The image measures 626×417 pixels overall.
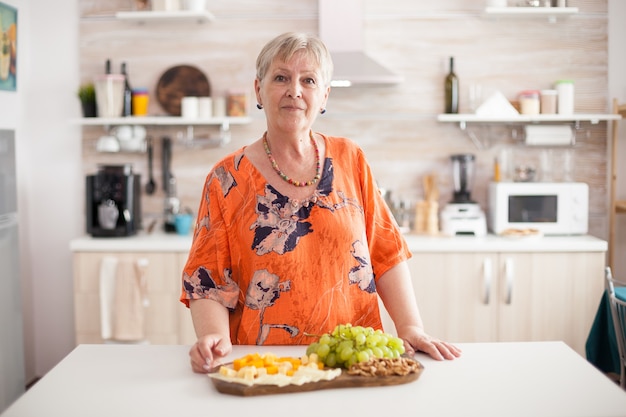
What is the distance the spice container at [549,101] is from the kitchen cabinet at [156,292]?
2128 millimetres

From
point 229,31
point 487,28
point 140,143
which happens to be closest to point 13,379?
point 140,143

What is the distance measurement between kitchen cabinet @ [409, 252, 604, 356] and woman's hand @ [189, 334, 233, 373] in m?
2.21

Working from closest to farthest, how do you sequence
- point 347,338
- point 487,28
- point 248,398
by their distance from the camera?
1. point 248,398
2. point 347,338
3. point 487,28

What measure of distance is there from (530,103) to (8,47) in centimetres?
286

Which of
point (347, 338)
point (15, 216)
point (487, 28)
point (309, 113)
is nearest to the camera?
→ point (347, 338)

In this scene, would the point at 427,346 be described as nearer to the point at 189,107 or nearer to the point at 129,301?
the point at 129,301

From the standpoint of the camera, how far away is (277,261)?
187 cm

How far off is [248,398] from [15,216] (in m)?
2.69

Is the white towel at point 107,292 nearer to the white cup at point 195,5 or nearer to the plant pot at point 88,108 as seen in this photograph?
the plant pot at point 88,108

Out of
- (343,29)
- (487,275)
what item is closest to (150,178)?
(343,29)

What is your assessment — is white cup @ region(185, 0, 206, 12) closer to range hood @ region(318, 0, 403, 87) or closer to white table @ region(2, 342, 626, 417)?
range hood @ region(318, 0, 403, 87)

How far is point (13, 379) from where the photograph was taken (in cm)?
379

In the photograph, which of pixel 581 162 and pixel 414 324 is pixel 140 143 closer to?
pixel 581 162

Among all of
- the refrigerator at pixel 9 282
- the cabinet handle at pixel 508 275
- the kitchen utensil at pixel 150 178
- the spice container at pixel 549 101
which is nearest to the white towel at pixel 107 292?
the refrigerator at pixel 9 282
